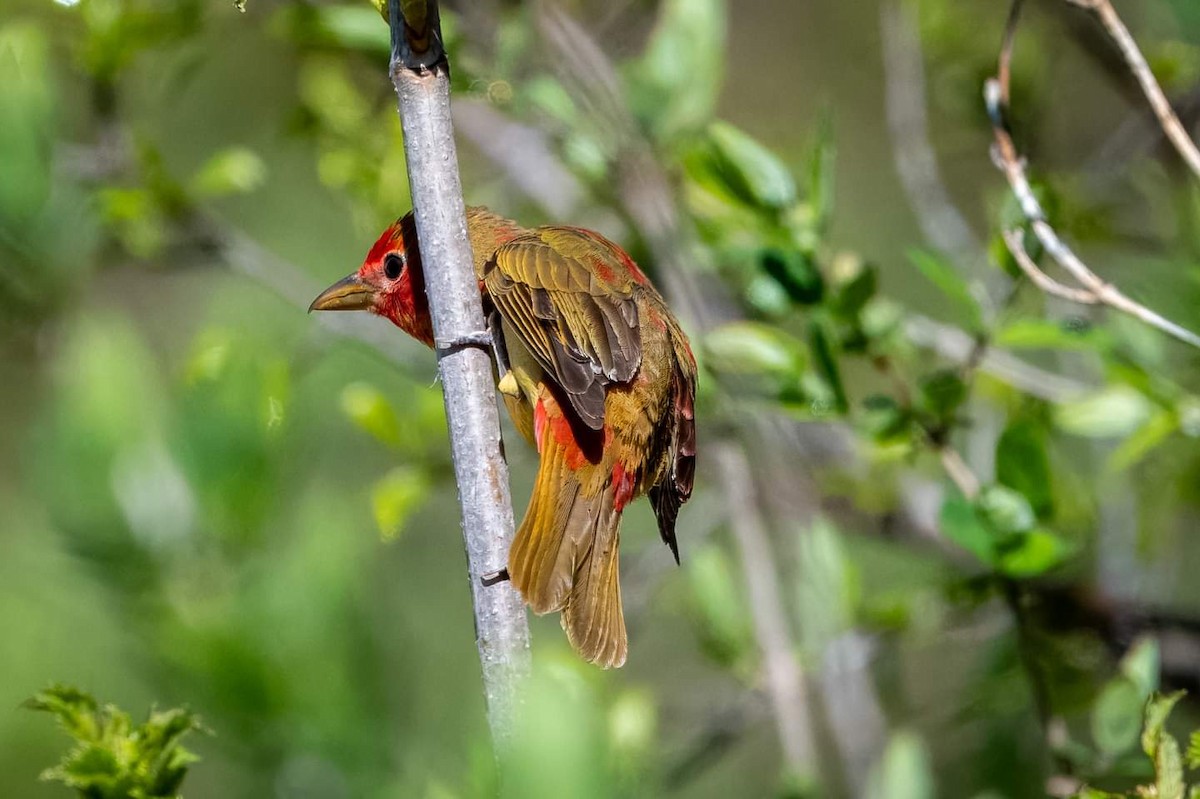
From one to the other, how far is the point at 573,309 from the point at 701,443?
1.09 metres

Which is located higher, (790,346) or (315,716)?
(790,346)

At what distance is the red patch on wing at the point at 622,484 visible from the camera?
2926 millimetres

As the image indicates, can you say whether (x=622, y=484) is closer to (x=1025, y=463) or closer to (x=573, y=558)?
(x=573, y=558)

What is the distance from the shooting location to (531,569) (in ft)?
8.20

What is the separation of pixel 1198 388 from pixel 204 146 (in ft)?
17.5

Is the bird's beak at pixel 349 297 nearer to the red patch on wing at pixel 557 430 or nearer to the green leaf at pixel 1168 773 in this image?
the red patch on wing at pixel 557 430

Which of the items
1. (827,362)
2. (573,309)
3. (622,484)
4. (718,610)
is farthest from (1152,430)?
(573,309)

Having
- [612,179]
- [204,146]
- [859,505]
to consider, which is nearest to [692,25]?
[612,179]

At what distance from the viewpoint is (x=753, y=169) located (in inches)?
123

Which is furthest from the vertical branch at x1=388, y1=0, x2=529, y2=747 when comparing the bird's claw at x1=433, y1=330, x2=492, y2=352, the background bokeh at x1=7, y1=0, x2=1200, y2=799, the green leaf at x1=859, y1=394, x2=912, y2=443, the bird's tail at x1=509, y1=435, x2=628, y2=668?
the green leaf at x1=859, y1=394, x2=912, y2=443

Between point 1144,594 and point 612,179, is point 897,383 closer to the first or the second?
point 612,179

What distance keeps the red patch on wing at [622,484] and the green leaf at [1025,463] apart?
0.80m

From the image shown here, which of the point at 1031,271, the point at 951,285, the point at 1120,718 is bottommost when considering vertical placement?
the point at 1120,718

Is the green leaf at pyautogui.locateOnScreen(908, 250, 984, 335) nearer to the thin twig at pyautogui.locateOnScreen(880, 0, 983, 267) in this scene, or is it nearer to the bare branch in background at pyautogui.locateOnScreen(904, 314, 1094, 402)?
the bare branch in background at pyautogui.locateOnScreen(904, 314, 1094, 402)
